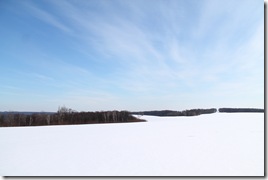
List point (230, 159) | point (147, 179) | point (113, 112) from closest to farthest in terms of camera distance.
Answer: point (147, 179), point (230, 159), point (113, 112)

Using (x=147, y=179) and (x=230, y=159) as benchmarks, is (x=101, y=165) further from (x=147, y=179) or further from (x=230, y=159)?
(x=230, y=159)

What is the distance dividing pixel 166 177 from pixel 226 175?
0.87 m

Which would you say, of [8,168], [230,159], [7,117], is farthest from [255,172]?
[7,117]

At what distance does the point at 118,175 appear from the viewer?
287 cm

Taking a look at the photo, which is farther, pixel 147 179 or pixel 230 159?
pixel 230 159

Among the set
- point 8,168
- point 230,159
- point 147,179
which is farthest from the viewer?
point 230,159

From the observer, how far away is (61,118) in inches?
896

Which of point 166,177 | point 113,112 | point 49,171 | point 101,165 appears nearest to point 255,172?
point 166,177

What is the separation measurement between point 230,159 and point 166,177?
62.0 inches

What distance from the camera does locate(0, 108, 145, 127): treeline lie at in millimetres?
19125

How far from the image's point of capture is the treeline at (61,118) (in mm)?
19125

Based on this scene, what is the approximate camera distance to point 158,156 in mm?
3930

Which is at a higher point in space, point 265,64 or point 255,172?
point 265,64

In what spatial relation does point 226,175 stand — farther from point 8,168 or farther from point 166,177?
point 8,168
